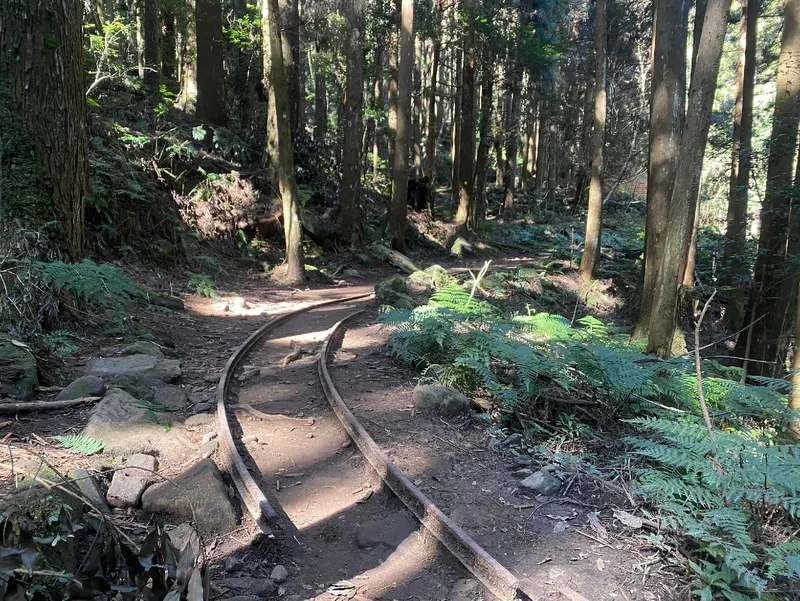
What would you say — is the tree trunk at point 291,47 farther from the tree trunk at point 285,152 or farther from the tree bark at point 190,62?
the tree bark at point 190,62

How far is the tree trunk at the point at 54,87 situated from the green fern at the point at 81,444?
366 centimetres

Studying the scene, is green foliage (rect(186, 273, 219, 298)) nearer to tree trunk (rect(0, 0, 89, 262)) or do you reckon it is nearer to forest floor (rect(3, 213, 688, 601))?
forest floor (rect(3, 213, 688, 601))

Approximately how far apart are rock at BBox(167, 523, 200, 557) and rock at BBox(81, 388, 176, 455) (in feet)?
3.97

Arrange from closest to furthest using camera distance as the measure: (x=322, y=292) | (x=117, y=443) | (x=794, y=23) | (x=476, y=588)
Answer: (x=476, y=588), (x=117, y=443), (x=794, y=23), (x=322, y=292)

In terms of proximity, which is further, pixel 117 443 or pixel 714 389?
pixel 714 389

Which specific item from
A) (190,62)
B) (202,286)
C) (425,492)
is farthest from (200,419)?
(190,62)

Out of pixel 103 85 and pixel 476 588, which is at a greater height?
pixel 103 85

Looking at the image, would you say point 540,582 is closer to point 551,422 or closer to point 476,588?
point 476,588

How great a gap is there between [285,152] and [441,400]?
10.2 m

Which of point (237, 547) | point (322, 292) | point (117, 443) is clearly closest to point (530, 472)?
point (237, 547)

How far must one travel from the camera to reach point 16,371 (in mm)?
5207

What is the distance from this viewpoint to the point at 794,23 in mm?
11070

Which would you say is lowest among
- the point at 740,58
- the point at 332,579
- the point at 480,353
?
the point at 332,579

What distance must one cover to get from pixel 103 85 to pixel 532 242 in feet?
68.4
